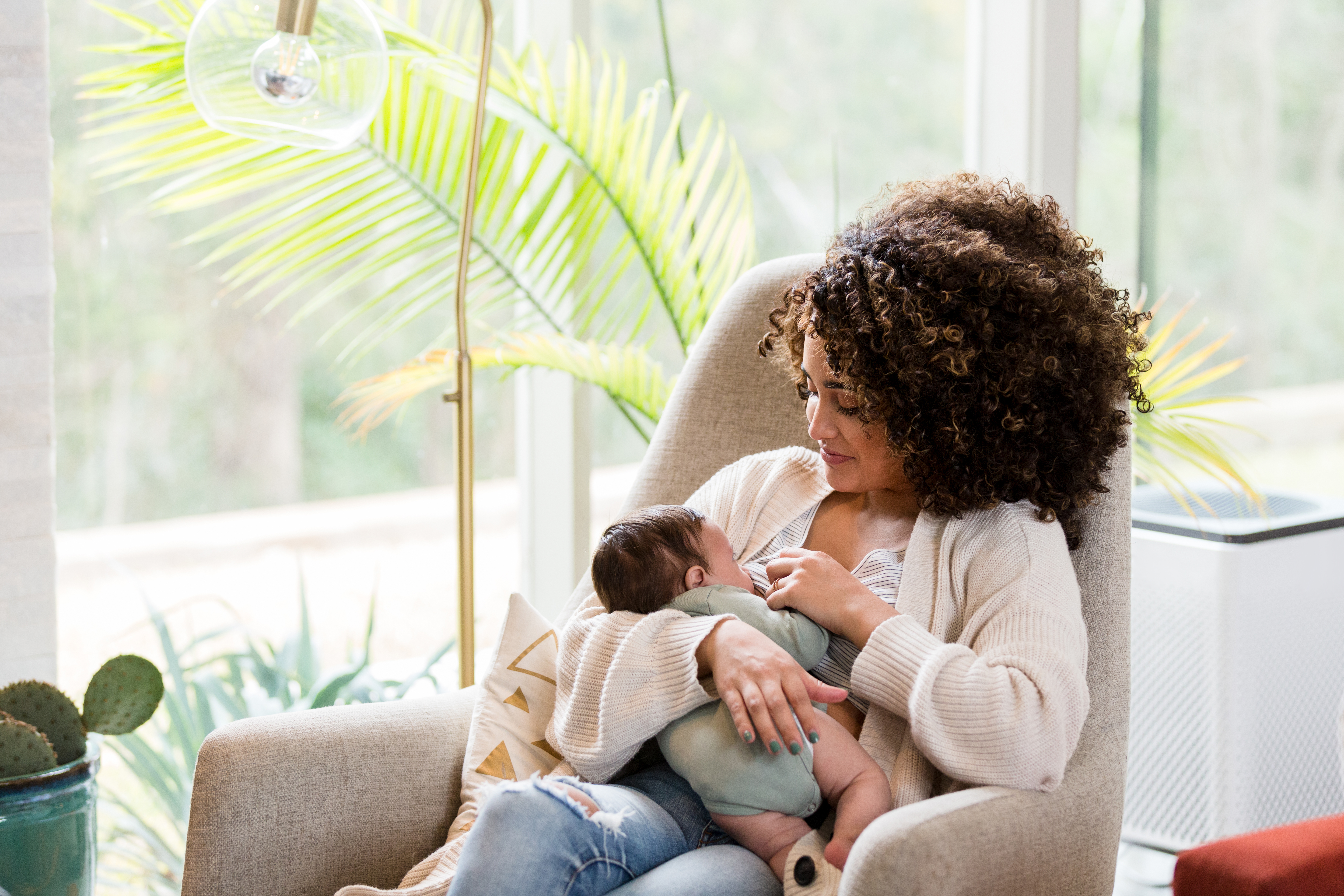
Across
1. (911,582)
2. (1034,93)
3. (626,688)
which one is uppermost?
(1034,93)

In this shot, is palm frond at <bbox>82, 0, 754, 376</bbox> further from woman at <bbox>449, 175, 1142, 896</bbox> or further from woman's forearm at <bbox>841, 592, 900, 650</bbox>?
woman's forearm at <bbox>841, 592, 900, 650</bbox>

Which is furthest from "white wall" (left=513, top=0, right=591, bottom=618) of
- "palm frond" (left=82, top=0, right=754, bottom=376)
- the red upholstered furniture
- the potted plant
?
the red upholstered furniture

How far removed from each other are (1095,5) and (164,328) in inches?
84.2

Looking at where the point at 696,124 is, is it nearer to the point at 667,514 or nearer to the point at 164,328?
the point at 164,328

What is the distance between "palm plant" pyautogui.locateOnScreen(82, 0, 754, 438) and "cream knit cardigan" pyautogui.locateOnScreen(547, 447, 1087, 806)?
75 centimetres

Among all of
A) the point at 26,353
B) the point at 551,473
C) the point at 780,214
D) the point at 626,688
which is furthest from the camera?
the point at 780,214

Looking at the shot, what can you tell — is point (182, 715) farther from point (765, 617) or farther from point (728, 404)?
point (765, 617)

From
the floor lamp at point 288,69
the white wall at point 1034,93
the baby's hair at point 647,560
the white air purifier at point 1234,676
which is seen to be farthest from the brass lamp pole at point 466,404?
the white wall at point 1034,93

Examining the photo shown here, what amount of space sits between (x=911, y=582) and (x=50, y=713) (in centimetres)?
104

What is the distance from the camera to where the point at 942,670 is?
3.94ft

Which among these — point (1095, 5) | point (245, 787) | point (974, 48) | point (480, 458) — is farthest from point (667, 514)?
point (1095, 5)

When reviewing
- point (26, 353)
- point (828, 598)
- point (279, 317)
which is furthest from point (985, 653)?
point (279, 317)

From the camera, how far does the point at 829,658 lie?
138cm

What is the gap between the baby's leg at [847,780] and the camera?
1.21m
